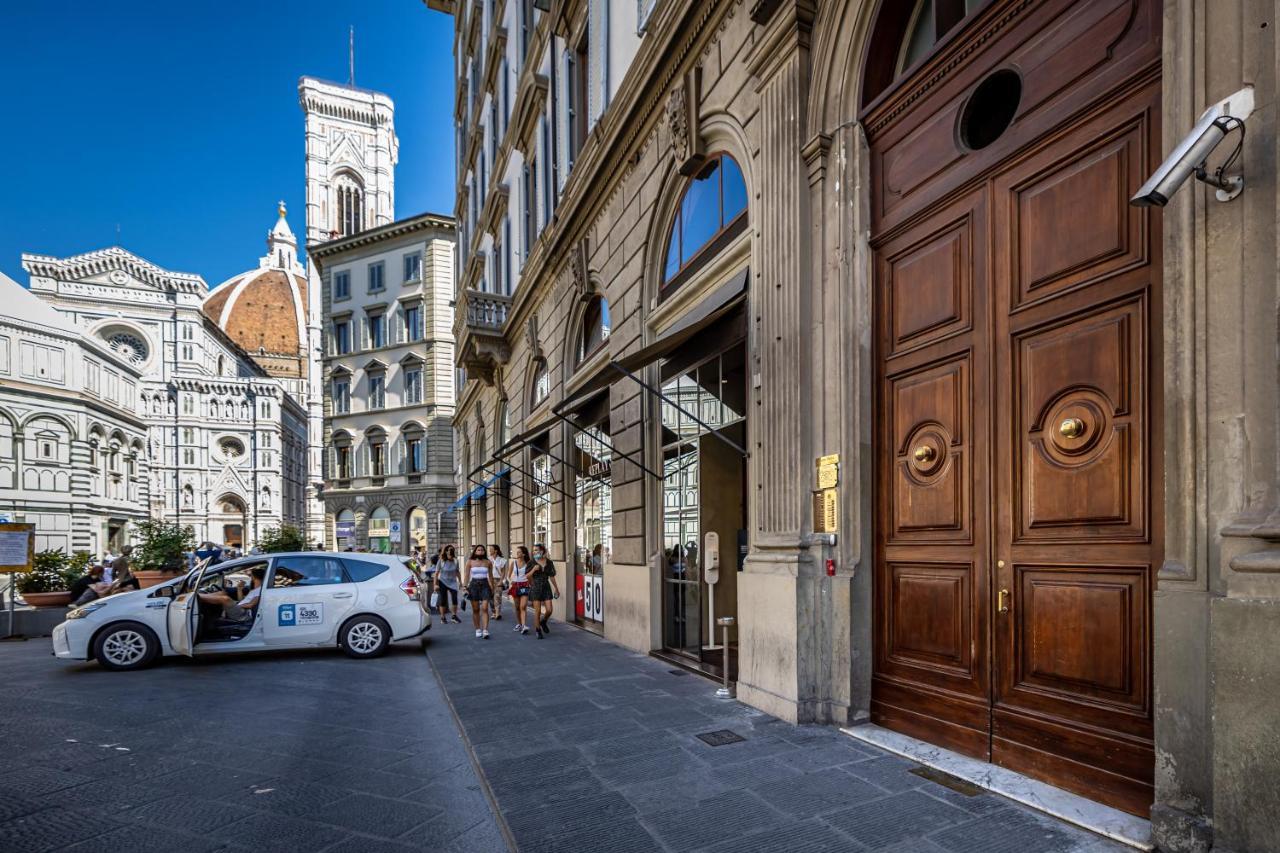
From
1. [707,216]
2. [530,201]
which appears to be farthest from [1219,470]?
[530,201]

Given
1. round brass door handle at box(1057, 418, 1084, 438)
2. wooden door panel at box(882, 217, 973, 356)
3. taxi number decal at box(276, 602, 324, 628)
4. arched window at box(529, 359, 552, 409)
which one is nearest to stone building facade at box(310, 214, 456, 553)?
arched window at box(529, 359, 552, 409)

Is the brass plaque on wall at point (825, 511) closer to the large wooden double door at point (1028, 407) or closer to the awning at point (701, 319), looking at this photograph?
the large wooden double door at point (1028, 407)

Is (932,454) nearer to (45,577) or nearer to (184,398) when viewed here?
(45,577)

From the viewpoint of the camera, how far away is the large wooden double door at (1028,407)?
400 cm

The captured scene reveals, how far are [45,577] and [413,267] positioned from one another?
32.5 m

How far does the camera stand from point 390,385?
45.5m

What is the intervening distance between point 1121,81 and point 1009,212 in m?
0.92

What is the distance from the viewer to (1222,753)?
3170 mm

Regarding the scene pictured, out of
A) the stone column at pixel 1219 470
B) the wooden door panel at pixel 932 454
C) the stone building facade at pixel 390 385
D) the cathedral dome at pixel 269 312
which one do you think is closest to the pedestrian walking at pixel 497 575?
the wooden door panel at pixel 932 454

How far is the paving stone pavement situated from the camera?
13.7 feet

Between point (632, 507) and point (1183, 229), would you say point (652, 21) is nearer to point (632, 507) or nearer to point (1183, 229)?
point (632, 507)

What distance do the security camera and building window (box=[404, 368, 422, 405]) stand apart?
145 ft

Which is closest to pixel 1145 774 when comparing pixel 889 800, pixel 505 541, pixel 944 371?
pixel 889 800

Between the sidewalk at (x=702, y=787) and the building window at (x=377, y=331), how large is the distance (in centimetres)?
4238
